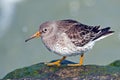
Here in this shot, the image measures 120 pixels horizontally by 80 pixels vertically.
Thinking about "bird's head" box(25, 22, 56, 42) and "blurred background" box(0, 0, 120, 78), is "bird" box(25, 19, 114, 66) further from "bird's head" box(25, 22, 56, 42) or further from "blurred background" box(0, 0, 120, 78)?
"blurred background" box(0, 0, 120, 78)

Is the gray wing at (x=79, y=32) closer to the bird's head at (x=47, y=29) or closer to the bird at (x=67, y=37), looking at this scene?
the bird at (x=67, y=37)

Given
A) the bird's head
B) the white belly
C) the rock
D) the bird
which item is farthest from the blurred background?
the rock

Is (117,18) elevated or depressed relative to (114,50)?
elevated

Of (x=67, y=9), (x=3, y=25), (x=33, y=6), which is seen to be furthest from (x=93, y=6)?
(x=3, y=25)

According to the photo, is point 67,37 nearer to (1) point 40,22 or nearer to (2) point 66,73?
(2) point 66,73

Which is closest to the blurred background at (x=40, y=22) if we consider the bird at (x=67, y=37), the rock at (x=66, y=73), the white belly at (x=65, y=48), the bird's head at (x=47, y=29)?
the bird at (x=67, y=37)

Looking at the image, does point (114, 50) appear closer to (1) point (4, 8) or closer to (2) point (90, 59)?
(2) point (90, 59)
